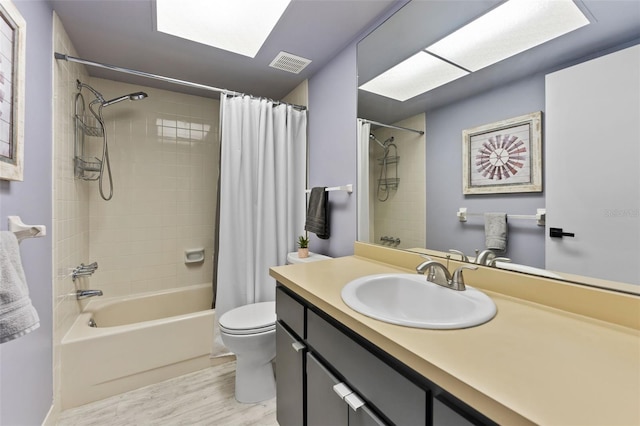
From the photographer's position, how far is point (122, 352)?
166 cm

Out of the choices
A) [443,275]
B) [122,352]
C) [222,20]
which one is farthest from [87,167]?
[443,275]

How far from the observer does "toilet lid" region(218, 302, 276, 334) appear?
1561mm

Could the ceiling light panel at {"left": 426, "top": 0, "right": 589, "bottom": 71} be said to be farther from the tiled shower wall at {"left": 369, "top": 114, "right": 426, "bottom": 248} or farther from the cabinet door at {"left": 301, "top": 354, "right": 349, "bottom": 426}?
the cabinet door at {"left": 301, "top": 354, "right": 349, "bottom": 426}

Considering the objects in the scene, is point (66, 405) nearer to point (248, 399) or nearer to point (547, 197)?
point (248, 399)

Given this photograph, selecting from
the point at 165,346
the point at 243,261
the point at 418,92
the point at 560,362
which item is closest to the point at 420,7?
the point at 418,92

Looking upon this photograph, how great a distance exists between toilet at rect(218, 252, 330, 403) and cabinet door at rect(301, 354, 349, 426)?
2.17 feet

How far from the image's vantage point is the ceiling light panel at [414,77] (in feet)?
4.04

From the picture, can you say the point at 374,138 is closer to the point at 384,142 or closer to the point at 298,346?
the point at 384,142

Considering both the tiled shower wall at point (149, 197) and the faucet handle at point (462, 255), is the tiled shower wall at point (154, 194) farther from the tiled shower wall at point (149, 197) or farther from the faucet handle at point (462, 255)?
the faucet handle at point (462, 255)

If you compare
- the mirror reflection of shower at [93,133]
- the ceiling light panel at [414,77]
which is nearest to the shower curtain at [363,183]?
the ceiling light panel at [414,77]

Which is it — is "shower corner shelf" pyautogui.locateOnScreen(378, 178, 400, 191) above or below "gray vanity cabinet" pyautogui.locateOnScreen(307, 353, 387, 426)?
above

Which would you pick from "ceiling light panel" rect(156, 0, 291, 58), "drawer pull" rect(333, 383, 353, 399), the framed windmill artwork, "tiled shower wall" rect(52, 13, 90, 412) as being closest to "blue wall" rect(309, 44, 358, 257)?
"ceiling light panel" rect(156, 0, 291, 58)

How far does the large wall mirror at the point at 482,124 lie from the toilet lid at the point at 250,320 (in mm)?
809

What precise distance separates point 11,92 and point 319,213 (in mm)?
1565
